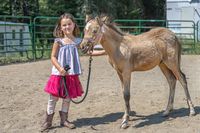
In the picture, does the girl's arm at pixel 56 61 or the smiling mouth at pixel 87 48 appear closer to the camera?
the smiling mouth at pixel 87 48

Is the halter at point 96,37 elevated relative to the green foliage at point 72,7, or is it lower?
lower

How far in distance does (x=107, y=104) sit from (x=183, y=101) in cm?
135

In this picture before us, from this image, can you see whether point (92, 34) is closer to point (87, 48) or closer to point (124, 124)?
point (87, 48)

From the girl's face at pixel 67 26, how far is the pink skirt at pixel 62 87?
24.9 inches

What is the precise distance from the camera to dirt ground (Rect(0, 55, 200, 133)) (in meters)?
5.89

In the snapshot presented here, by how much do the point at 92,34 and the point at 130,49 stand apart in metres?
0.67

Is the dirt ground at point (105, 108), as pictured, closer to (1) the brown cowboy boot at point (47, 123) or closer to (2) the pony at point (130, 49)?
(1) the brown cowboy boot at point (47, 123)

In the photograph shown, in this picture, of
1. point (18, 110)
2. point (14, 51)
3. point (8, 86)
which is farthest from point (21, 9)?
point (18, 110)

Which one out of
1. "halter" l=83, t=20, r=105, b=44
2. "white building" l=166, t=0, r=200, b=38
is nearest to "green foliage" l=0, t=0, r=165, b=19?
"white building" l=166, t=0, r=200, b=38

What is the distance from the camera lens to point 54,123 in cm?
621

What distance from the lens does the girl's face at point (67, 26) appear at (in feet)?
19.1

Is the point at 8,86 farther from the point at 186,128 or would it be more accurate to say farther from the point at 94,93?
the point at 186,128

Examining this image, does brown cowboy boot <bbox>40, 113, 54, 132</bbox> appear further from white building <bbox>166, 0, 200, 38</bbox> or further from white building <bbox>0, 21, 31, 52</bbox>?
white building <bbox>166, 0, 200, 38</bbox>

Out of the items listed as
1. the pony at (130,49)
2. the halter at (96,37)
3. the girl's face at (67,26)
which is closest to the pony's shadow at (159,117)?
the pony at (130,49)
